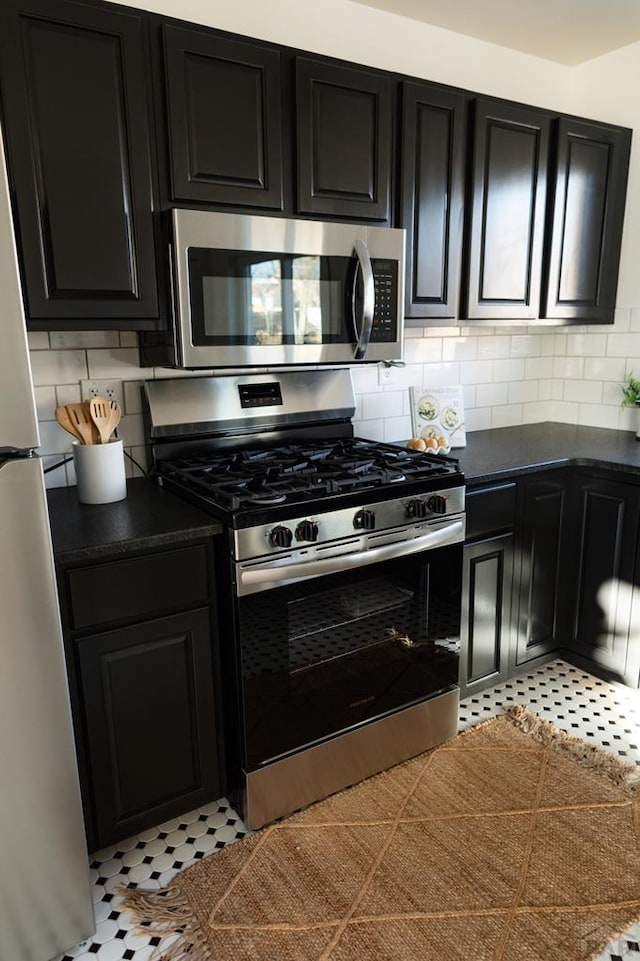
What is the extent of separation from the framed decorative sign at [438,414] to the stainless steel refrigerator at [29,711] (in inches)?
66.4

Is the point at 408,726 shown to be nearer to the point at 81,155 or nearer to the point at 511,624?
the point at 511,624

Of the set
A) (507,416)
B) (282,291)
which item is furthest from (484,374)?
(282,291)

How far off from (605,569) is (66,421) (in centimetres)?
206

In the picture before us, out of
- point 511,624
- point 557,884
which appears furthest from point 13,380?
point 511,624

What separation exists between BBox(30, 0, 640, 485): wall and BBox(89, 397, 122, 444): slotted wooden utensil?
23cm

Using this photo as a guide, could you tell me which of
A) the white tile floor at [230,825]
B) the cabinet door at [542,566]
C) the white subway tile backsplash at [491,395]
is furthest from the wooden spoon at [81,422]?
the white subway tile backsplash at [491,395]

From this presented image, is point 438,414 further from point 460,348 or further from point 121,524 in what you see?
point 121,524

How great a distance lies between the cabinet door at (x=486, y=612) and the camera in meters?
2.34

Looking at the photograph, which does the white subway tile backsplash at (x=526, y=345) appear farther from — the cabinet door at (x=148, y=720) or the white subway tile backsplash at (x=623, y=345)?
the cabinet door at (x=148, y=720)

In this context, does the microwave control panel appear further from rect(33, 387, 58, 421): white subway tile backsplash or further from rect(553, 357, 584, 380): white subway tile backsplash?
rect(553, 357, 584, 380): white subway tile backsplash

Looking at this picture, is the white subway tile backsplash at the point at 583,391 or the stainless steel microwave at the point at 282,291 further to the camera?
the white subway tile backsplash at the point at 583,391

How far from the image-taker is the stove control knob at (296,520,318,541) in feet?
5.71

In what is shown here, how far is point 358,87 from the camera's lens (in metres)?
2.06

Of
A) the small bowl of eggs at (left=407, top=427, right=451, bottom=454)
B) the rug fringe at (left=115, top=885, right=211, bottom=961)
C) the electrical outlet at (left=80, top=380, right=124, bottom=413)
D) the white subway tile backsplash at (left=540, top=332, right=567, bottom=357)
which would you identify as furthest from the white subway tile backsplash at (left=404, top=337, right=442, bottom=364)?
the rug fringe at (left=115, top=885, right=211, bottom=961)
